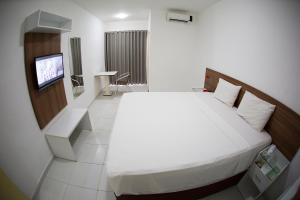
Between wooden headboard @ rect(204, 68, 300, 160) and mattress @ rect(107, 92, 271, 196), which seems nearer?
mattress @ rect(107, 92, 271, 196)

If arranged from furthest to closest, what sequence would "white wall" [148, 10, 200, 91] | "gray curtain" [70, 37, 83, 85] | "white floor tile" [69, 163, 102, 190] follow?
1. "white wall" [148, 10, 200, 91]
2. "gray curtain" [70, 37, 83, 85]
3. "white floor tile" [69, 163, 102, 190]

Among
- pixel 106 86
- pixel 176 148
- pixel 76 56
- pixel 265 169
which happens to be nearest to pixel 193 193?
pixel 176 148

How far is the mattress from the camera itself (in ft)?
3.75

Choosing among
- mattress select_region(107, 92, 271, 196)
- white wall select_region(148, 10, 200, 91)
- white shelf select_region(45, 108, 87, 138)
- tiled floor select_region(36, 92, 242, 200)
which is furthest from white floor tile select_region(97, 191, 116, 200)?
white wall select_region(148, 10, 200, 91)

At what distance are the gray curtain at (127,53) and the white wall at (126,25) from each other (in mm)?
137

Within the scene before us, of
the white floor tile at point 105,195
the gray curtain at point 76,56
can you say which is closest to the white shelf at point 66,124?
the white floor tile at point 105,195

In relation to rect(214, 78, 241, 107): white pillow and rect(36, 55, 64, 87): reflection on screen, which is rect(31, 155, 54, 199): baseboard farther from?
rect(214, 78, 241, 107): white pillow

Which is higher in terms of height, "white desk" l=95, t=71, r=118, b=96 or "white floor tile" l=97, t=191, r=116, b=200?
"white desk" l=95, t=71, r=118, b=96

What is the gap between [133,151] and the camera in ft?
4.23

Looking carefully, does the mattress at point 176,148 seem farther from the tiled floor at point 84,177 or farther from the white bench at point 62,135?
the white bench at point 62,135

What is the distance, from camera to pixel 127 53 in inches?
196

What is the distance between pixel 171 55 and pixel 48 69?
286 centimetres

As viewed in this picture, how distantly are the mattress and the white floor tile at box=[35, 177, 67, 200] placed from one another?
2.91 feet

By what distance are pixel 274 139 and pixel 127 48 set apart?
4.65m
